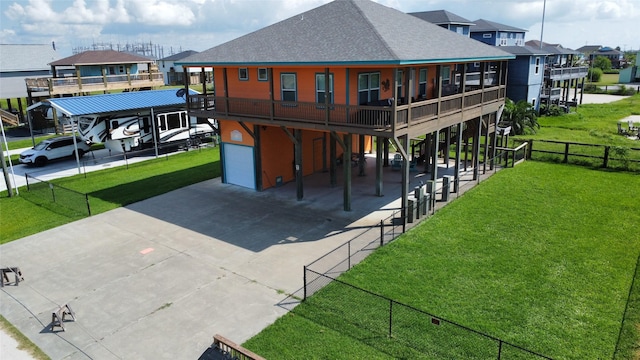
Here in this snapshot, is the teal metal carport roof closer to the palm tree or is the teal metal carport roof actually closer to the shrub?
the palm tree

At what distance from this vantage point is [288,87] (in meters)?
19.9

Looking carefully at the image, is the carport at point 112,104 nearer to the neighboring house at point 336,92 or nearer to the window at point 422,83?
the neighboring house at point 336,92

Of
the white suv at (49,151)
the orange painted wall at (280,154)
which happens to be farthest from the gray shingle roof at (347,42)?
the white suv at (49,151)

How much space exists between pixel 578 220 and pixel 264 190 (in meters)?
13.7

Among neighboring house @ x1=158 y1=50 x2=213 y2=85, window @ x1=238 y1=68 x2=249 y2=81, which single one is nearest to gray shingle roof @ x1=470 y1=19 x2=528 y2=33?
window @ x1=238 y1=68 x2=249 y2=81

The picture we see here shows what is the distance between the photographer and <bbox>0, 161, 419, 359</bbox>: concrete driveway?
443 inches

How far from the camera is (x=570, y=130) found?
37.1 meters

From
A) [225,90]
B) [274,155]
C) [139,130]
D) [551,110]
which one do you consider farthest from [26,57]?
[551,110]

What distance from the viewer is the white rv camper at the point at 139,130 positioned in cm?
2881

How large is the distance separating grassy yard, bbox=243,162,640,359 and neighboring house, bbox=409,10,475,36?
93.7 feet

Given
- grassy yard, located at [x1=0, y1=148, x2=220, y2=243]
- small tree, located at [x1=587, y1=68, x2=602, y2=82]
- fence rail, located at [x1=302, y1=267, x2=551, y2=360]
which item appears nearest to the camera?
fence rail, located at [x1=302, y1=267, x2=551, y2=360]

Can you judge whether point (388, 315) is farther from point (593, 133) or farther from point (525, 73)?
point (525, 73)

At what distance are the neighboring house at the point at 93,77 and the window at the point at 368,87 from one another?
92.1 ft

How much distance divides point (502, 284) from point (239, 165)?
14154 mm
